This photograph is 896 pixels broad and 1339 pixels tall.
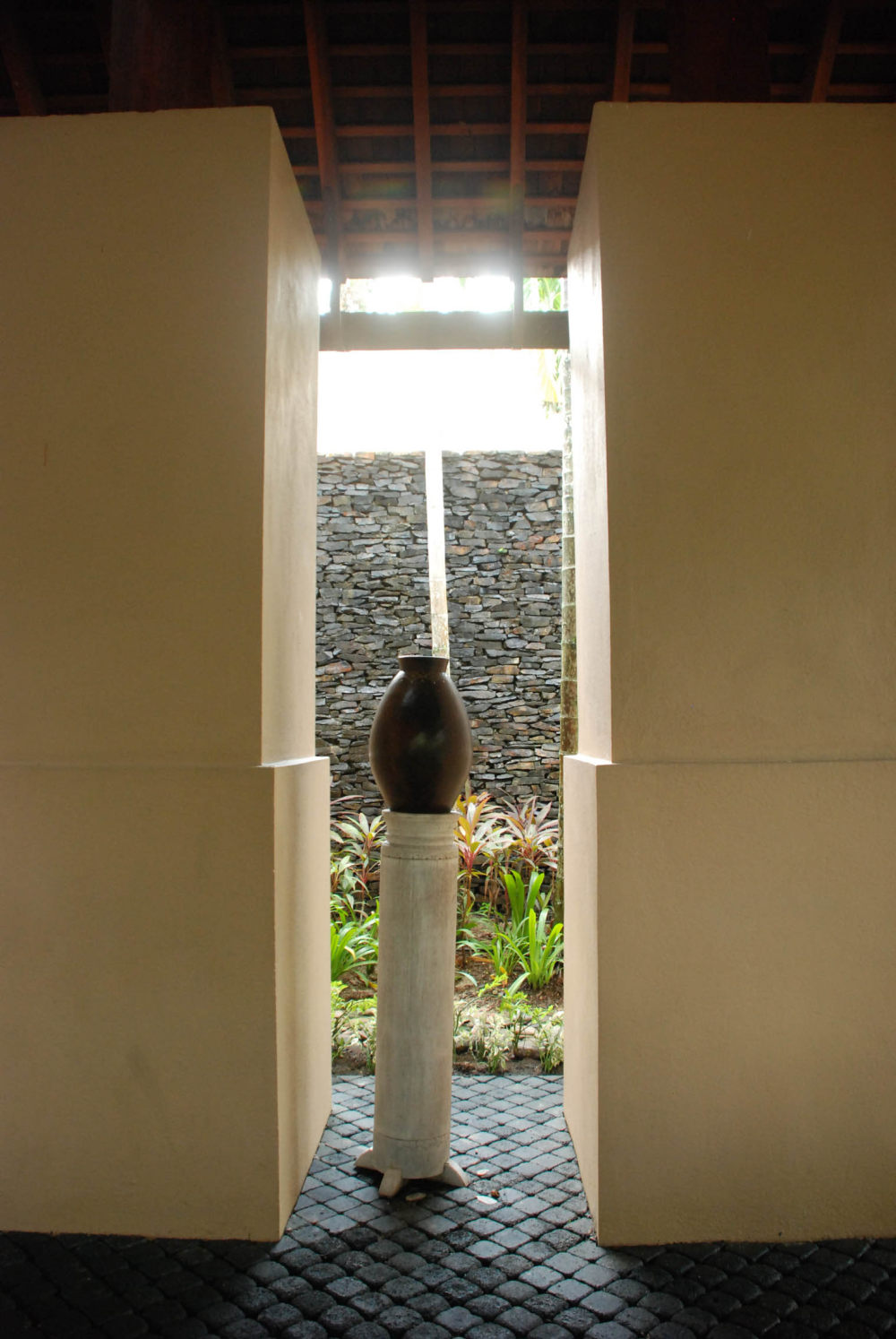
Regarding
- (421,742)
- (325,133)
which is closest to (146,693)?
(421,742)

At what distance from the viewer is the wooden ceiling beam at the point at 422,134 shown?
3142 mm

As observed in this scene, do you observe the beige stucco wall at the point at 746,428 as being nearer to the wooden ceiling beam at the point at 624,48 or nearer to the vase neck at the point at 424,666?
the vase neck at the point at 424,666

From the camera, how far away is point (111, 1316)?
186 centimetres

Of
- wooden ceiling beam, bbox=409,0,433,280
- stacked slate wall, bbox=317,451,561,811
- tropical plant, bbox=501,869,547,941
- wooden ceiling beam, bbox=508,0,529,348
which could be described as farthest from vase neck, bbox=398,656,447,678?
stacked slate wall, bbox=317,451,561,811

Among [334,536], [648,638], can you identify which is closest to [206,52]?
[648,638]

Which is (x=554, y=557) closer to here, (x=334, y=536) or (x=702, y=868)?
(x=334, y=536)

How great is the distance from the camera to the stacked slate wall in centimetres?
747

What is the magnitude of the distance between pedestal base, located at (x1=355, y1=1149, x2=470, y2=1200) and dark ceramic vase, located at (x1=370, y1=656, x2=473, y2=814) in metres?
0.94

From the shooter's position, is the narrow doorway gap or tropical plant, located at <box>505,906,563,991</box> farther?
the narrow doorway gap

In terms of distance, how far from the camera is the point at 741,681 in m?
2.29

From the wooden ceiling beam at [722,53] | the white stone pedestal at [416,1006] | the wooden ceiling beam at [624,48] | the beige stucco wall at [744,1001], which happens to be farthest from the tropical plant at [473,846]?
the wooden ceiling beam at [722,53]

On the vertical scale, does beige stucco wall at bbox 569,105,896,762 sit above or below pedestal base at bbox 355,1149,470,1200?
above

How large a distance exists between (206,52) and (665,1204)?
360cm

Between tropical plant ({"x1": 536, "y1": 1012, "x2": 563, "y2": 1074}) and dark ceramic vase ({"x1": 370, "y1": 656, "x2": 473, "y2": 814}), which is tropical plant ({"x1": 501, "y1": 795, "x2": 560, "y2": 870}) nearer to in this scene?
tropical plant ({"x1": 536, "y1": 1012, "x2": 563, "y2": 1074})
